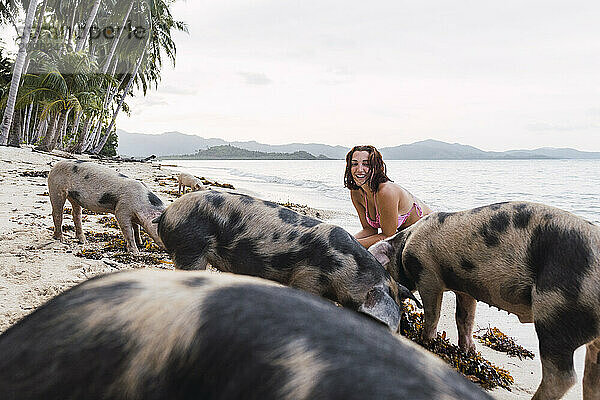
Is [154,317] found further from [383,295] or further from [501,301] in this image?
[501,301]

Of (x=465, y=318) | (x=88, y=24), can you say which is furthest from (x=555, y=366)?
(x=88, y=24)

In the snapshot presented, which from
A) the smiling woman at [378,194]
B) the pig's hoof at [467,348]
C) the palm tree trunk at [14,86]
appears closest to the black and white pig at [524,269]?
the pig's hoof at [467,348]

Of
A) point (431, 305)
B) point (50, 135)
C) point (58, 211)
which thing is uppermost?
point (50, 135)

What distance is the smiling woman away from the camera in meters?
5.35

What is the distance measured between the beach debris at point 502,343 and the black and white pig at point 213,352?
460cm

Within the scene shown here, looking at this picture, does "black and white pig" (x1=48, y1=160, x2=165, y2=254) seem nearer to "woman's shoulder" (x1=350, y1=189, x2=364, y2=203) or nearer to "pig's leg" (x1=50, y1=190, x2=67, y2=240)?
"pig's leg" (x1=50, y1=190, x2=67, y2=240)

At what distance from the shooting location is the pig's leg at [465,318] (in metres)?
4.32

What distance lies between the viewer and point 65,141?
3884cm

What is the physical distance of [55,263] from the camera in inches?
234

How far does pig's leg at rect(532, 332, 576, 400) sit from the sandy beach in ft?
2.65

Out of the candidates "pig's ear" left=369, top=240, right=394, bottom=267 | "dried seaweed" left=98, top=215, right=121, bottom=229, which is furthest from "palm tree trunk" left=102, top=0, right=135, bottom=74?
"pig's ear" left=369, top=240, right=394, bottom=267

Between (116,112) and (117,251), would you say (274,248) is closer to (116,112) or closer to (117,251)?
(117,251)

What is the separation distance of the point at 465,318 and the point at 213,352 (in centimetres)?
411

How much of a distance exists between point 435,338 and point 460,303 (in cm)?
44
